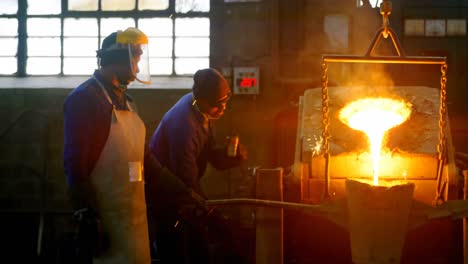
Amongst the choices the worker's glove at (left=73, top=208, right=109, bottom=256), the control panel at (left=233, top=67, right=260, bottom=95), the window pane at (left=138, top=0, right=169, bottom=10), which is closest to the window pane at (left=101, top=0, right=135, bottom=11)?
the window pane at (left=138, top=0, right=169, bottom=10)

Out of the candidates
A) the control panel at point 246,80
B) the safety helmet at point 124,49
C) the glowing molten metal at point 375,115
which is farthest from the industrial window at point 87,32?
the safety helmet at point 124,49

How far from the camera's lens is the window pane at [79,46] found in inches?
320

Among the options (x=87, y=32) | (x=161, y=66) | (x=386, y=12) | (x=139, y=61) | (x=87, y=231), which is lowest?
(x=87, y=231)

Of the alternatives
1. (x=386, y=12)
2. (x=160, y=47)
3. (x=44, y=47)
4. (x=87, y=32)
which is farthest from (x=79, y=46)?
(x=386, y=12)

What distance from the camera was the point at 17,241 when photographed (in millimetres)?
7855

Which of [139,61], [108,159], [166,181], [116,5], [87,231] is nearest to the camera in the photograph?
[87,231]

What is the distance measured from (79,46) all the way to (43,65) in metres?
0.58

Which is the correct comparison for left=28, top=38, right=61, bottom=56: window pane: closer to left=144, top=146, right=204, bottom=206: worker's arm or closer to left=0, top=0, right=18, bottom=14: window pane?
left=0, top=0, right=18, bottom=14: window pane

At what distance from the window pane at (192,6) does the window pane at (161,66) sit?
70 cm

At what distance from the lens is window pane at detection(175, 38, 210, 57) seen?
26.1 ft

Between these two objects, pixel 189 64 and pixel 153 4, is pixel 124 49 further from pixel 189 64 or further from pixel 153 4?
pixel 153 4

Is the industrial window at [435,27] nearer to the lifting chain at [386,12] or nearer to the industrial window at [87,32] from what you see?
the industrial window at [87,32]

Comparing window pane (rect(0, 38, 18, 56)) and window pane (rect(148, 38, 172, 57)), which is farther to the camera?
window pane (rect(0, 38, 18, 56))

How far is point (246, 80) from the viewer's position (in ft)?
24.1
